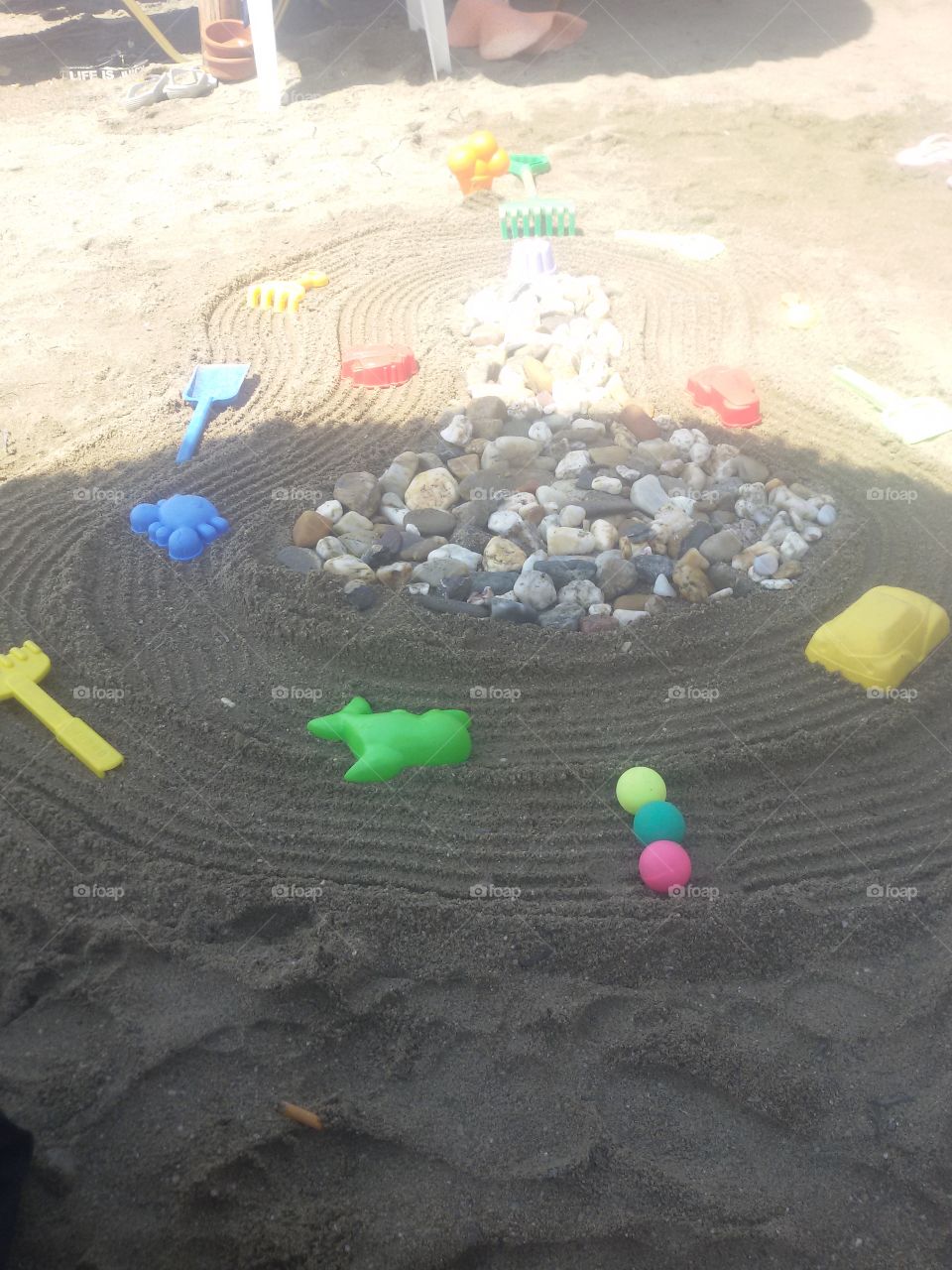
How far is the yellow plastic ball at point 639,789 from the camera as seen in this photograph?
2.96m

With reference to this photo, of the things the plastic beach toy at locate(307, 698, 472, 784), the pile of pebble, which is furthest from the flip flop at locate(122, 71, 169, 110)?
the plastic beach toy at locate(307, 698, 472, 784)

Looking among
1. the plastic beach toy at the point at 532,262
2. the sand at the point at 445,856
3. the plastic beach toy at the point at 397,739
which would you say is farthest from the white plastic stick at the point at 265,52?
the plastic beach toy at the point at 397,739

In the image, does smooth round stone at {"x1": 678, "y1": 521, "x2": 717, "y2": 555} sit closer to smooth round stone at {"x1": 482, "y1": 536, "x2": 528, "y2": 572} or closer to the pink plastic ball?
smooth round stone at {"x1": 482, "y1": 536, "x2": 528, "y2": 572}

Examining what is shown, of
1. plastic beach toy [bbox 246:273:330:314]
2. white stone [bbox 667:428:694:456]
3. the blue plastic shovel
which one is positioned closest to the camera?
white stone [bbox 667:428:694:456]

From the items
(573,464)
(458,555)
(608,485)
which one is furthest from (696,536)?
(458,555)

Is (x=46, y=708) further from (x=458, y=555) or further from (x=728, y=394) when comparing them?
(x=728, y=394)

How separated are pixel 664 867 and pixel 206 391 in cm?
357

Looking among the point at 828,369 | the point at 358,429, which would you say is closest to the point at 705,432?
the point at 828,369

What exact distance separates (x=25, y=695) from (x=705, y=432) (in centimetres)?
→ 331

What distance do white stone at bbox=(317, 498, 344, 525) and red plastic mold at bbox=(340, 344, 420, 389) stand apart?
1128 millimetres

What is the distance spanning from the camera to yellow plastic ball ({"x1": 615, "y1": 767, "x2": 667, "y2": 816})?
2.96 m

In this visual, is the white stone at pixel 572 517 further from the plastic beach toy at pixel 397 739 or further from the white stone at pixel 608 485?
the plastic beach toy at pixel 397 739

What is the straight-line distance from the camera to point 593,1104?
227 cm

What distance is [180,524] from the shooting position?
161 inches
